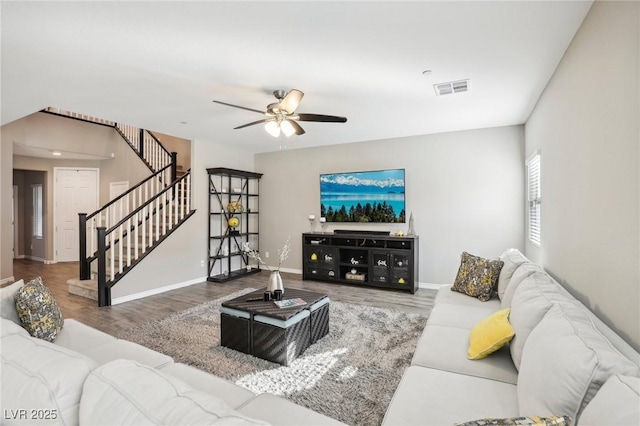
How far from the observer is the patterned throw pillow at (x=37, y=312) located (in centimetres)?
205

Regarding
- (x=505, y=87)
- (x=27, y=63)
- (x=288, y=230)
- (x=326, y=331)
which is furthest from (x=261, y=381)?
(x=288, y=230)

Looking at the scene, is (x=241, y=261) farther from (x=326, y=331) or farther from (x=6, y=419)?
(x=6, y=419)

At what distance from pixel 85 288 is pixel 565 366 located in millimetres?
5656

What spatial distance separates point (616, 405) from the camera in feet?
2.89

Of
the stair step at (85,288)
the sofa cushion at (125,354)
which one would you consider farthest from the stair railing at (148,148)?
the sofa cushion at (125,354)

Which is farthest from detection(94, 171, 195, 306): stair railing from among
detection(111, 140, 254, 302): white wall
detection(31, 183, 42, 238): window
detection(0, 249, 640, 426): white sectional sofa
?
detection(31, 183, 42, 238): window

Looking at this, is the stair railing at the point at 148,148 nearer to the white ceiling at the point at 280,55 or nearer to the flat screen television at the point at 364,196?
the white ceiling at the point at 280,55

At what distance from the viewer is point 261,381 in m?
2.48

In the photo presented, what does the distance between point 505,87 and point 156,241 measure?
5286 millimetres

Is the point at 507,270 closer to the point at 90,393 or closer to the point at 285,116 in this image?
the point at 285,116

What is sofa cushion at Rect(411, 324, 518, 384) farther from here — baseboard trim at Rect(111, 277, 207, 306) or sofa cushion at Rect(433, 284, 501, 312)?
baseboard trim at Rect(111, 277, 207, 306)

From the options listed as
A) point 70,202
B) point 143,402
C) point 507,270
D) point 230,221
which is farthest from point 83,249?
point 507,270

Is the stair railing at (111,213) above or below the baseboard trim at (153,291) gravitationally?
above

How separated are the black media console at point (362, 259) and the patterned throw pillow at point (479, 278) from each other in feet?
5.29
